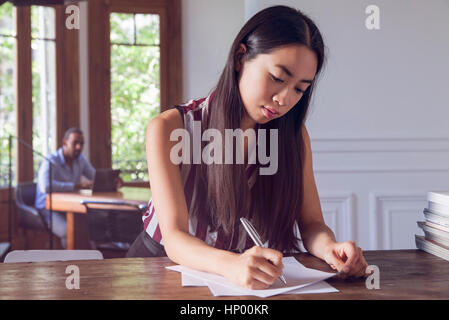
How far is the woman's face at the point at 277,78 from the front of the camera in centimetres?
124

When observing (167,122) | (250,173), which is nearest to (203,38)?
(250,173)

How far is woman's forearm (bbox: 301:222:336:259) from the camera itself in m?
1.29

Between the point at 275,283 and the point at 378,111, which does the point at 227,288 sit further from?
the point at 378,111

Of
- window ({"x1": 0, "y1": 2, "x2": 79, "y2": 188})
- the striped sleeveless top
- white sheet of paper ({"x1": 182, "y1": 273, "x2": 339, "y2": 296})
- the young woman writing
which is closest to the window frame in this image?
window ({"x1": 0, "y1": 2, "x2": 79, "y2": 188})

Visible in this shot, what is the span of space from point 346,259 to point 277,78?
1.48 feet

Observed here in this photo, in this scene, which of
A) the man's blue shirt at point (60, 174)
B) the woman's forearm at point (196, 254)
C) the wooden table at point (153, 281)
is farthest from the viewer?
the man's blue shirt at point (60, 174)

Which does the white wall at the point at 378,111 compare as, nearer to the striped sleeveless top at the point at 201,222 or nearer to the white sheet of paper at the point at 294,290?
the striped sleeveless top at the point at 201,222

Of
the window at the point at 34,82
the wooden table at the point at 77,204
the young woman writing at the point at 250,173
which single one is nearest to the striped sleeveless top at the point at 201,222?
the young woman writing at the point at 250,173

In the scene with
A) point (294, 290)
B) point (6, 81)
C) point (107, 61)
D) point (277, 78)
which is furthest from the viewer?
point (107, 61)

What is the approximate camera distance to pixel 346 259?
3.91 ft

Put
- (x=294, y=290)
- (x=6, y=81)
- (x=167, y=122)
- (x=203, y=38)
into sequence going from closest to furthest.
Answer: (x=294, y=290) < (x=167, y=122) < (x=6, y=81) < (x=203, y=38)

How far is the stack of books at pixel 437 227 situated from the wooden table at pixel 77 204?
258cm

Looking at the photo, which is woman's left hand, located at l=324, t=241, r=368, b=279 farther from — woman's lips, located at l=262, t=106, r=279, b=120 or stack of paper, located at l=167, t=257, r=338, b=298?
woman's lips, located at l=262, t=106, r=279, b=120

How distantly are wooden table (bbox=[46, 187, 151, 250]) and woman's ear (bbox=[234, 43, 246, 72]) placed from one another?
8.12 feet
